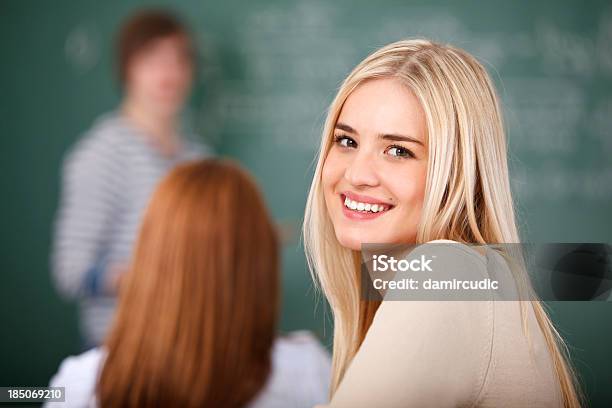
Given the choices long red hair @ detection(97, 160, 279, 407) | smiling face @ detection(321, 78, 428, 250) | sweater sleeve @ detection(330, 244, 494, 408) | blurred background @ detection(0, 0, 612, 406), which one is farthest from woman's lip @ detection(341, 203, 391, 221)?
blurred background @ detection(0, 0, 612, 406)

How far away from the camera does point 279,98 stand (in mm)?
2877

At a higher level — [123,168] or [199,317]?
[123,168]

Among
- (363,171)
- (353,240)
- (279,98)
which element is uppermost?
(279,98)

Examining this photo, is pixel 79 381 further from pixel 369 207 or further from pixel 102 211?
pixel 102 211

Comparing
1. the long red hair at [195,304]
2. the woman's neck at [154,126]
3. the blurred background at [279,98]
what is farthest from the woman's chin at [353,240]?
the blurred background at [279,98]

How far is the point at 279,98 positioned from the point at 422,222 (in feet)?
6.62

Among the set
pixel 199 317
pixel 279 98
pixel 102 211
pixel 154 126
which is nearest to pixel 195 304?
pixel 199 317

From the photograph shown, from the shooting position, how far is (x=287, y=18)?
2.86 m

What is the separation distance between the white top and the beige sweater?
566 millimetres

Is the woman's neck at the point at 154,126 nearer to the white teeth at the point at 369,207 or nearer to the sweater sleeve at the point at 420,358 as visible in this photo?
the white teeth at the point at 369,207

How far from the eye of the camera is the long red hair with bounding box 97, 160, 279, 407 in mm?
1244

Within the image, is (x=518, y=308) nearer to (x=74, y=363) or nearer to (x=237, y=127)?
(x=74, y=363)

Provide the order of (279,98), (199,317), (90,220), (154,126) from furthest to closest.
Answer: (279,98) → (154,126) → (90,220) → (199,317)

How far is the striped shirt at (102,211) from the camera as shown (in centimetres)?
221
